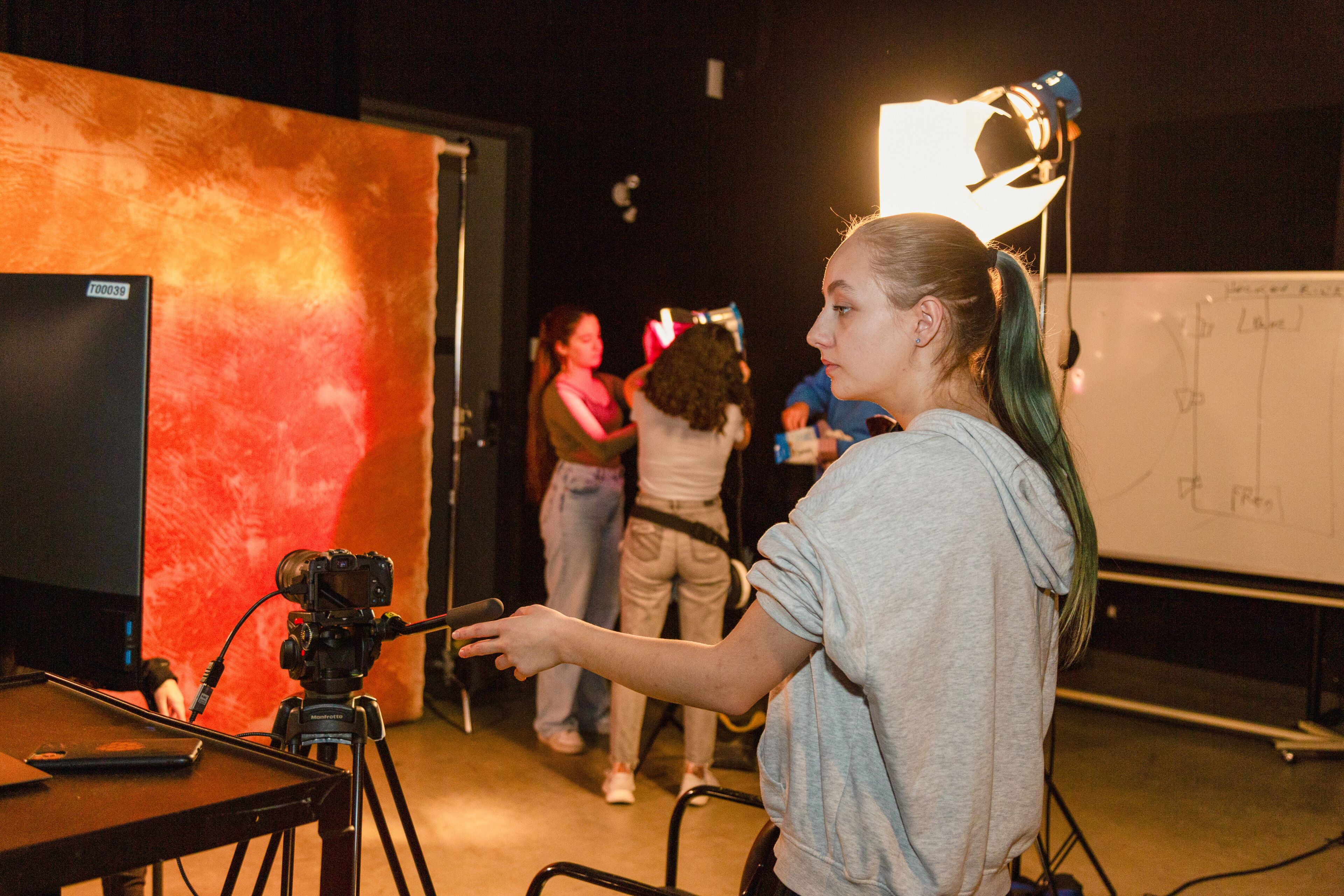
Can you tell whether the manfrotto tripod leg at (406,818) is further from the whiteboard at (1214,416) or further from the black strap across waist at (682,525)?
the whiteboard at (1214,416)

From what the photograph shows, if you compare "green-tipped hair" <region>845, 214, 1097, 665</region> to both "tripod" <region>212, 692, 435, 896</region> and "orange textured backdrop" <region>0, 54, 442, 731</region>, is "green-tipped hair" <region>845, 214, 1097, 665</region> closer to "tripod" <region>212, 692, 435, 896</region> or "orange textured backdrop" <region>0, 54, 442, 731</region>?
"tripod" <region>212, 692, 435, 896</region>

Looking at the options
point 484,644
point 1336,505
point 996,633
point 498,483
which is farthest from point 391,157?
point 1336,505

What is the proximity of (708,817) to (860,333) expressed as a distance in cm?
253

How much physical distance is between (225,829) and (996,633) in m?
0.77

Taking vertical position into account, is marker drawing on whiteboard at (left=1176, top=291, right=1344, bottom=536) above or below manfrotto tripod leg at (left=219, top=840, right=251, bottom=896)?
above

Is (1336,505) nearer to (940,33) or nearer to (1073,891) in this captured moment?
(1073,891)

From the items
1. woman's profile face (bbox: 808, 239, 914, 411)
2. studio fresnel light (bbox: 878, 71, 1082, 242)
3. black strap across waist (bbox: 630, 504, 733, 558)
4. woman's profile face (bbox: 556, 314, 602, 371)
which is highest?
studio fresnel light (bbox: 878, 71, 1082, 242)

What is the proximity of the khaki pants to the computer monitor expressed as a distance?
2.08 m

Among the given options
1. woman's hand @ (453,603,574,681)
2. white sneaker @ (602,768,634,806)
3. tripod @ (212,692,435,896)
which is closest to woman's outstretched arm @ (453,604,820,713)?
woman's hand @ (453,603,574,681)

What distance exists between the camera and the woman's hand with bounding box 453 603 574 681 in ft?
3.95

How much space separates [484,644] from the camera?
1.21 metres

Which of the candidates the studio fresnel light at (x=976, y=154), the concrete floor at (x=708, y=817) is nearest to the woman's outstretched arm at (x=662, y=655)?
the studio fresnel light at (x=976, y=154)

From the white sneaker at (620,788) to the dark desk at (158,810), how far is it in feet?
7.51

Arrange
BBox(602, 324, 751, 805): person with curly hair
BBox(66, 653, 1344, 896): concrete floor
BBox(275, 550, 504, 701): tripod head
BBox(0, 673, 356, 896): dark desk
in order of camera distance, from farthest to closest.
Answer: BBox(602, 324, 751, 805): person with curly hair, BBox(66, 653, 1344, 896): concrete floor, BBox(275, 550, 504, 701): tripod head, BBox(0, 673, 356, 896): dark desk
